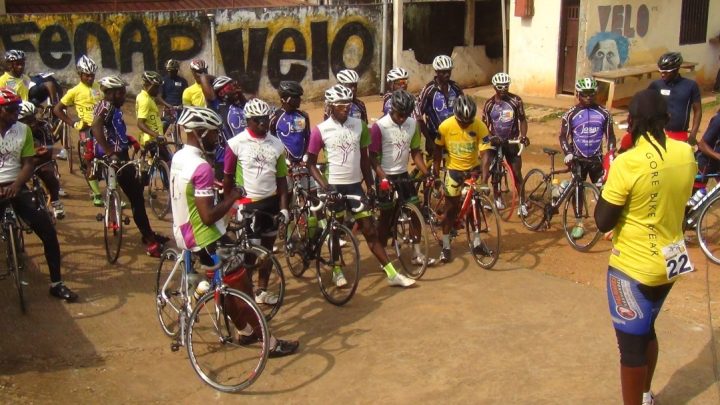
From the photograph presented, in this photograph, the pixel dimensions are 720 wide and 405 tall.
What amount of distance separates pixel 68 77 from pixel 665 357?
15101mm

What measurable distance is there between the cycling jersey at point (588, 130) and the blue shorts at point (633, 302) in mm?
4676

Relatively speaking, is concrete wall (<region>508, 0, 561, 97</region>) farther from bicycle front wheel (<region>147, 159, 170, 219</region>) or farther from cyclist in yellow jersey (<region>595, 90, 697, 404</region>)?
cyclist in yellow jersey (<region>595, 90, 697, 404</region>)

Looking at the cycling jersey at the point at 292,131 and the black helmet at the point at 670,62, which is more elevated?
the black helmet at the point at 670,62

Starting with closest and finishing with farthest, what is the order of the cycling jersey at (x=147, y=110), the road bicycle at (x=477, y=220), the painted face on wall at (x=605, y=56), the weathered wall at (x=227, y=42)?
the road bicycle at (x=477, y=220)
the cycling jersey at (x=147, y=110)
the weathered wall at (x=227, y=42)
the painted face on wall at (x=605, y=56)

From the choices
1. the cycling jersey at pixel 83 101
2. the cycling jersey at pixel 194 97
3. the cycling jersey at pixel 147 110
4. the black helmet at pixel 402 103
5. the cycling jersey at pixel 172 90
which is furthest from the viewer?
the cycling jersey at pixel 172 90

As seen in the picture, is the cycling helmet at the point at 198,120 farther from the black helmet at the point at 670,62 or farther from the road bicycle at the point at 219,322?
the black helmet at the point at 670,62

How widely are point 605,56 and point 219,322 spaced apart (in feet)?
45.8

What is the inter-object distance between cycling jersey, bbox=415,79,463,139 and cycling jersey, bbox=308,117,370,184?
7.90 feet

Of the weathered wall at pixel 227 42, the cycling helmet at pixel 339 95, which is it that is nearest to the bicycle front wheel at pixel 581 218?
the cycling helmet at pixel 339 95

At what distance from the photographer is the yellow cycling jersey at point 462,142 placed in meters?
8.62

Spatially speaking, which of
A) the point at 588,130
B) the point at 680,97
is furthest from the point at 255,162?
the point at 680,97

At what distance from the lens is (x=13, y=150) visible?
7250 mm

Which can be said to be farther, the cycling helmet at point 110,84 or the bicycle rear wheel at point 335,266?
the cycling helmet at point 110,84

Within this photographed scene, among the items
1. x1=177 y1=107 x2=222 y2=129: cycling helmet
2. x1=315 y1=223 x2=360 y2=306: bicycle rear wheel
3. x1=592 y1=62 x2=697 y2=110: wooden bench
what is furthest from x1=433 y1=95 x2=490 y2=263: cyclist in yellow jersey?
x1=592 y1=62 x2=697 y2=110: wooden bench
